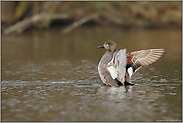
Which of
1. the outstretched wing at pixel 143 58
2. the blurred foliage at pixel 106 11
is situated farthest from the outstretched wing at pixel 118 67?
the blurred foliage at pixel 106 11

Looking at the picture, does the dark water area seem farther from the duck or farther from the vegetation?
the vegetation

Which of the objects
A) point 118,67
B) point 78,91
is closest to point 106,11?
point 118,67

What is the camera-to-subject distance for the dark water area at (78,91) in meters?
A: 5.55

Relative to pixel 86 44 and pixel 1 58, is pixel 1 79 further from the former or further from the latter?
pixel 86 44

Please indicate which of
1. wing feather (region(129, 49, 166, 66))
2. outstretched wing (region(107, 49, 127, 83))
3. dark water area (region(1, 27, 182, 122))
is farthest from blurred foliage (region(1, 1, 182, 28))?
outstretched wing (region(107, 49, 127, 83))

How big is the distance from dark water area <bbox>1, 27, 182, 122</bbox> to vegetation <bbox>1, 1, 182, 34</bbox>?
22.4 feet

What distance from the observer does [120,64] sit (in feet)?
23.9

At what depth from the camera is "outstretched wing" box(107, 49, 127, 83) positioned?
7145mm

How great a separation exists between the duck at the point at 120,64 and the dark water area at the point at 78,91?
0.82ft

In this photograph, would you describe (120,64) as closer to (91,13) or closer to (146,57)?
(146,57)

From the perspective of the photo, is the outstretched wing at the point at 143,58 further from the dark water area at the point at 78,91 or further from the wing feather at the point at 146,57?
the dark water area at the point at 78,91

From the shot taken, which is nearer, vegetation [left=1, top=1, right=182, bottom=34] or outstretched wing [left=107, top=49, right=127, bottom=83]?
outstretched wing [left=107, top=49, right=127, bottom=83]

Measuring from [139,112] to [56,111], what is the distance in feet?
4.04

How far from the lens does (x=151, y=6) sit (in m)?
21.0
